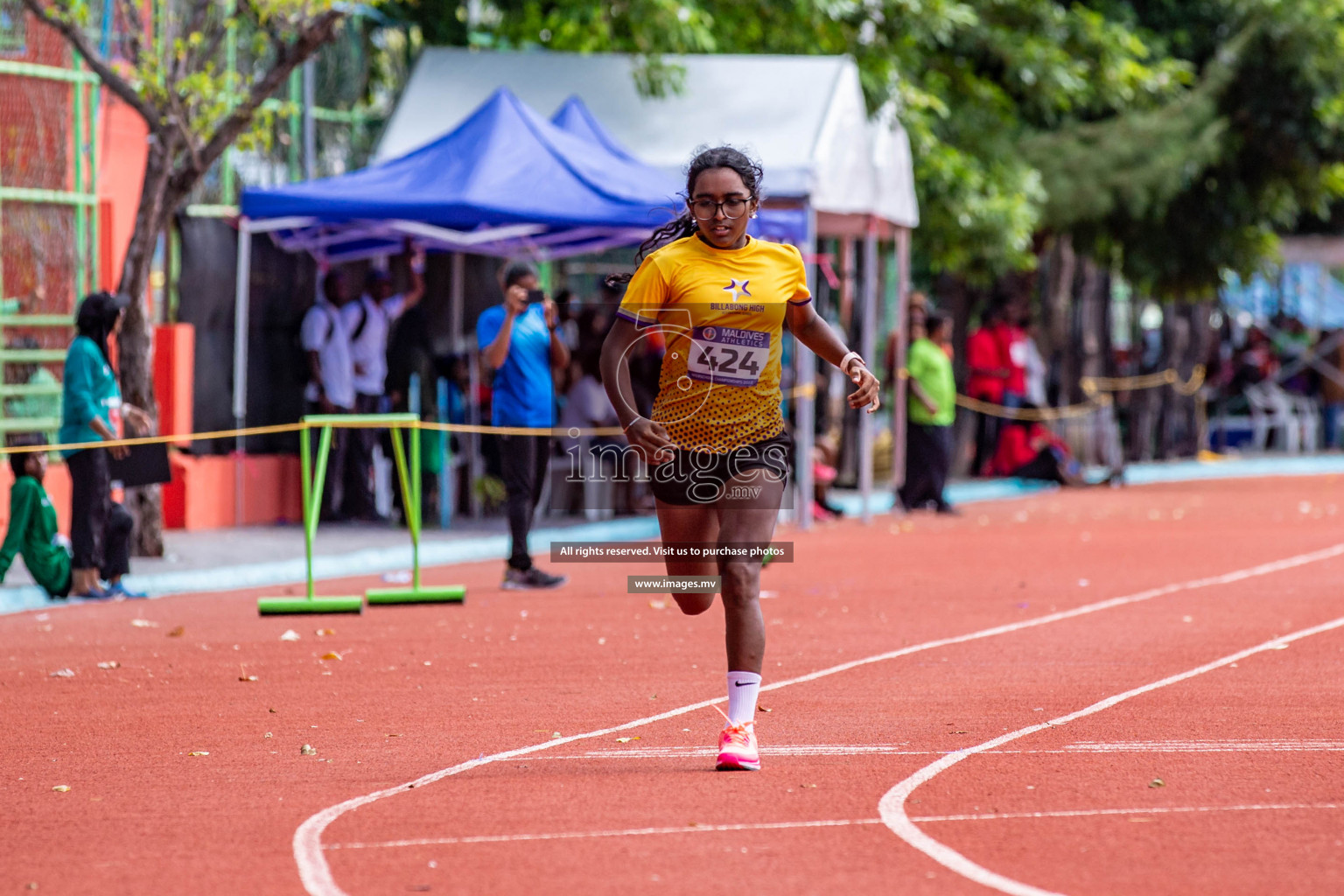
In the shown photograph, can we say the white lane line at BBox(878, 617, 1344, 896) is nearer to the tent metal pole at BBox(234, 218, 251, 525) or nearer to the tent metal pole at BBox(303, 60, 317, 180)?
the tent metal pole at BBox(234, 218, 251, 525)

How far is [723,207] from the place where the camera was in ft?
22.0

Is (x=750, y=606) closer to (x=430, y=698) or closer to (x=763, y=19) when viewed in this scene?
(x=430, y=698)

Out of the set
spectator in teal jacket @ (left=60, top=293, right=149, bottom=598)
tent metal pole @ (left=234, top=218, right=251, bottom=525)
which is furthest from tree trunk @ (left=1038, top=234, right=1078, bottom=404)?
spectator in teal jacket @ (left=60, top=293, right=149, bottom=598)

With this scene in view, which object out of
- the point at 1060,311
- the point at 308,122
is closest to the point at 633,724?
the point at 308,122

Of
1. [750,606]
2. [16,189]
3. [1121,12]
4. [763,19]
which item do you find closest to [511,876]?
[750,606]

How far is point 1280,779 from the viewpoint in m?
6.37

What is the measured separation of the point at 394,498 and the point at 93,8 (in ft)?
16.3

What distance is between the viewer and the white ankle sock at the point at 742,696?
6.68 meters

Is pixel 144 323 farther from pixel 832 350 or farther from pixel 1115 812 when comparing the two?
pixel 1115 812

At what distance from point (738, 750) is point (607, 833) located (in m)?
0.99

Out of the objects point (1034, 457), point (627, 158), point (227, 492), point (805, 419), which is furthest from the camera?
point (1034, 457)

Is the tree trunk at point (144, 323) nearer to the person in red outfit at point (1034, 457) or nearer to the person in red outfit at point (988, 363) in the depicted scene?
the person in red outfit at point (988, 363)

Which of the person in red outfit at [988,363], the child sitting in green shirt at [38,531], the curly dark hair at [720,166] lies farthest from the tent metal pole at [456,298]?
the curly dark hair at [720,166]

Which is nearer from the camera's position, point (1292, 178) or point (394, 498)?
point (394, 498)
